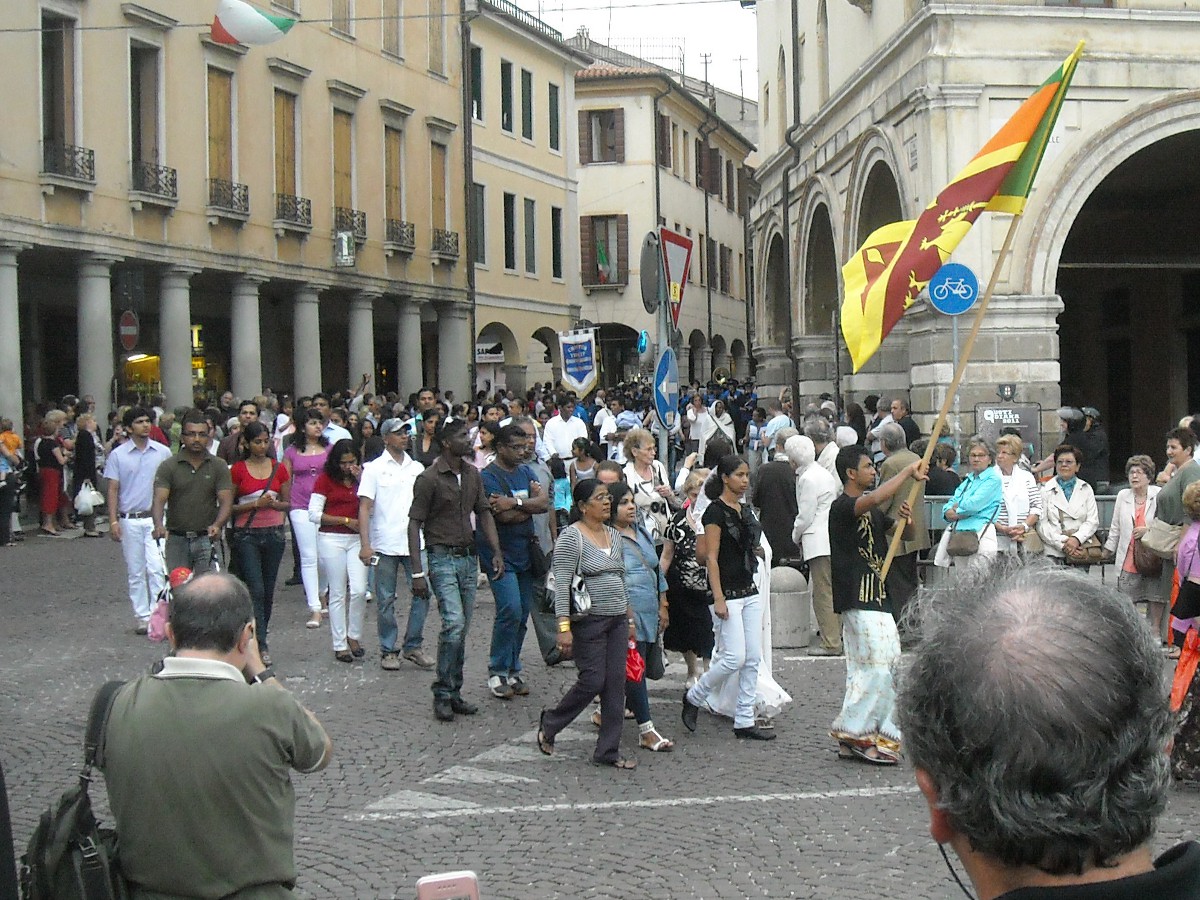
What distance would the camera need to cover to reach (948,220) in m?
8.88

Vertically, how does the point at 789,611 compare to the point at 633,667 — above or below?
below

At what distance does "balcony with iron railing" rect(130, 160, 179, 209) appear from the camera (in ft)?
82.3

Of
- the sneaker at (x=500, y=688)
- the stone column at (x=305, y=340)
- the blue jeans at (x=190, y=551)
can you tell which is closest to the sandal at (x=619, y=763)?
the sneaker at (x=500, y=688)

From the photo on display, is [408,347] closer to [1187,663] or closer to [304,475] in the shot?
[304,475]

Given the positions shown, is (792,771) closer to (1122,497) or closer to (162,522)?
(1122,497)

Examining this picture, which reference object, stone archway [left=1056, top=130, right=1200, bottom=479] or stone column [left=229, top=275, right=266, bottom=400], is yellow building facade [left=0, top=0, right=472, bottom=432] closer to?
stone column [left=229, top=275, right=266, bottom=400]

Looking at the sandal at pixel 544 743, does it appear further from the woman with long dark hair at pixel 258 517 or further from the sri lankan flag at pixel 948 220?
the woman with long dark hair at pixel 258 517

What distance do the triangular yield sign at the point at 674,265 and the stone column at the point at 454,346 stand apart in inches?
946

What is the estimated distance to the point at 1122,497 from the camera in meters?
11.0

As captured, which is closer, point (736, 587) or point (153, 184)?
point (736, 587)

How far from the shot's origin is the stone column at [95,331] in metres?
24.3

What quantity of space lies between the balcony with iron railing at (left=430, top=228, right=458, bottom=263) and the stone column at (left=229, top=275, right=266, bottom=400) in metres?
6.95

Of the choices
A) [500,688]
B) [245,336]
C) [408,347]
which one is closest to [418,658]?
[500,688]

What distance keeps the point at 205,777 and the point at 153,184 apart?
76.4 ft
